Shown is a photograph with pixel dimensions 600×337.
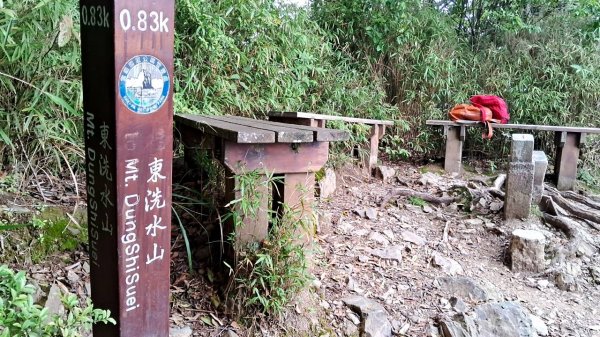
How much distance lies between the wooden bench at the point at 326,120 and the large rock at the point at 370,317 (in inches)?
80.4

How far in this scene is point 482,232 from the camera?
4156 millimetres

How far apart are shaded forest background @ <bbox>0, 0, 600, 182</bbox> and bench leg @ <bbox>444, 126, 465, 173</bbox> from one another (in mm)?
389

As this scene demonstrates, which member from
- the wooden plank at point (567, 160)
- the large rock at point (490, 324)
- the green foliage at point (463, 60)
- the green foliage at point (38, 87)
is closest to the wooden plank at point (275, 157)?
the green foliage at point (38, 87)

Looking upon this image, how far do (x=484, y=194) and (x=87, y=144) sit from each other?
4.15 metres

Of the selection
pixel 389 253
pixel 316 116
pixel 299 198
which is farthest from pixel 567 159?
pixel 299 198

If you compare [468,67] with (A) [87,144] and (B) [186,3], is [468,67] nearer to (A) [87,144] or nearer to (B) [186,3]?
(B) [186,3]

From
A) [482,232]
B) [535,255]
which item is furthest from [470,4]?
[535,255]

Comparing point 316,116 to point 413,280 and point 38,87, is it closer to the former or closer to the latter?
point 413,280

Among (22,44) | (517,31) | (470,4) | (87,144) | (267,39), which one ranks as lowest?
(87,144)

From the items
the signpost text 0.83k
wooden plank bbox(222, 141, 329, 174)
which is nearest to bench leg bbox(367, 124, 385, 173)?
wooden plank bbox(222, 141, 329, 174)

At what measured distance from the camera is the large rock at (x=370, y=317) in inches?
103

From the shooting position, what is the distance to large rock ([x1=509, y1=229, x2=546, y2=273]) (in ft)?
11.6

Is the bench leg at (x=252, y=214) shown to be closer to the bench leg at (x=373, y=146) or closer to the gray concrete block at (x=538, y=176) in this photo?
the bench leg at (x=373, y=146)

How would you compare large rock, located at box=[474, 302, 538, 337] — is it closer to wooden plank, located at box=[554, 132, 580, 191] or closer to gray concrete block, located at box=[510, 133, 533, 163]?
gray concrete block, located at box=[510, 133, 533, 163]
